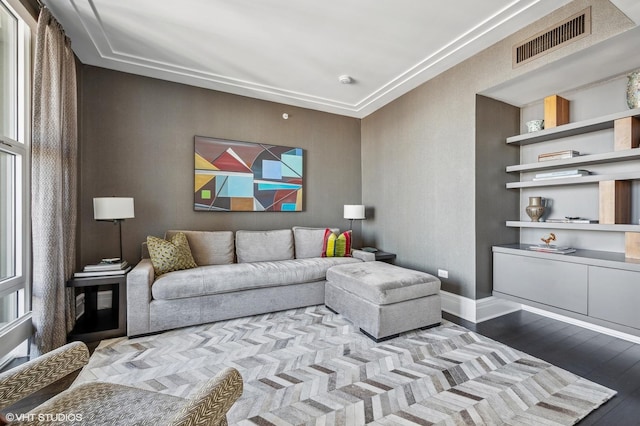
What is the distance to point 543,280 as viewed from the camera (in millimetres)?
2582

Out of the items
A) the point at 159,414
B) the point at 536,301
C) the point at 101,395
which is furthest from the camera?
the point at 536,301

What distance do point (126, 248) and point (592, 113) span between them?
16.5 feet

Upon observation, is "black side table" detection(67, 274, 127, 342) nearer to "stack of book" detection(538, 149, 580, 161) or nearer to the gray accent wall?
the gray accent wall

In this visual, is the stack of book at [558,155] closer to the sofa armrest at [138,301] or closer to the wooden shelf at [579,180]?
the wooden shelf at [579,180]

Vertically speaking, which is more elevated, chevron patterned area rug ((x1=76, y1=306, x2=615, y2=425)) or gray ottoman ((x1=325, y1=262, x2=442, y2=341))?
gray ottoman ((x1=325, y1=262, x2=442, y2=341))

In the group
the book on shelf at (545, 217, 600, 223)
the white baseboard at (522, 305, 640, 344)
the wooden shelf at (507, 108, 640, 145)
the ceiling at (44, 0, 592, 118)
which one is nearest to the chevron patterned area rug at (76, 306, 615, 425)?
the white baseboard at (522, 305, 640, 344)

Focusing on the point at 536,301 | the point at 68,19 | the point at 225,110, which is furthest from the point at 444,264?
the point at 68,19

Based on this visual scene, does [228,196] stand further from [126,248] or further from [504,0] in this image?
[504,0]

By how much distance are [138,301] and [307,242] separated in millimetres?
1986

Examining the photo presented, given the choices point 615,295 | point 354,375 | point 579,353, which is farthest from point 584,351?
point 354,375

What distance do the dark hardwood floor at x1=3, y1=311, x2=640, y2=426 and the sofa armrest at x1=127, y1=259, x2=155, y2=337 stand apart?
0.31 m

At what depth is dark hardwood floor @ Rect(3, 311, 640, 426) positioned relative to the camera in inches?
62.5

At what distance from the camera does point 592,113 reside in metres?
2.68
